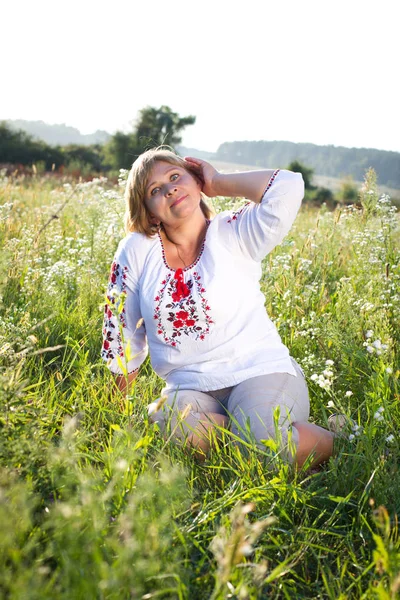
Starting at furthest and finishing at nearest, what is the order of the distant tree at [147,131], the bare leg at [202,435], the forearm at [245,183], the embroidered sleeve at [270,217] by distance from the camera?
the distant tree at [147,131] → the forearm at [245,183] → the embroidered sleeve at [270,217] → the bare leg at [202,435]

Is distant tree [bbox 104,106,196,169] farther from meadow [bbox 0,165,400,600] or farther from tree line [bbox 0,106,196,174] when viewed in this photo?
meadow [bbox 0,165,400,600]

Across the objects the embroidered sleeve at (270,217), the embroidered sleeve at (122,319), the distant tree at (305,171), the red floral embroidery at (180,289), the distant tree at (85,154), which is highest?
the embroidered sleeve at (270,217)

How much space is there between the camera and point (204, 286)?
267 centimetres

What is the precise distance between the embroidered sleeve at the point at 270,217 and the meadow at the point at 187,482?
617 mm

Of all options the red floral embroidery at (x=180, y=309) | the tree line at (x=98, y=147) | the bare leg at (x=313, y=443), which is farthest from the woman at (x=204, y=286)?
the tree line at (x=98, y=147)

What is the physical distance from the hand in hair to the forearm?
0.02m

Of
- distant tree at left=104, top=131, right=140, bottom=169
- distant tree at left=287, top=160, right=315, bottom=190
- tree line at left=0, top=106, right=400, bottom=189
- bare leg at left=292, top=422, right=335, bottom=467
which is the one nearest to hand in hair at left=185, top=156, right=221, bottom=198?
bare leg at left=292, top=422, right=335, bottom=467

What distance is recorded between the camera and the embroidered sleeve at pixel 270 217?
2617 mm

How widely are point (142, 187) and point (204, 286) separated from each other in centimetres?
57

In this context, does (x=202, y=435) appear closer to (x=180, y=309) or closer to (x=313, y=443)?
(x=313, y=443)

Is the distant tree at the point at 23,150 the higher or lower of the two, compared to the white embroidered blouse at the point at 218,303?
lower

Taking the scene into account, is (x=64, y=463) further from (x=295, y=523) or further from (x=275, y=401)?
(x=275, y=401)

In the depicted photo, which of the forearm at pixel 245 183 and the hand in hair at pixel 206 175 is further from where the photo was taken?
the hand in hair at pixel 206 175

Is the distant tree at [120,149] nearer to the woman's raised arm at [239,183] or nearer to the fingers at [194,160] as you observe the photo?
the fingers at [194,160]
